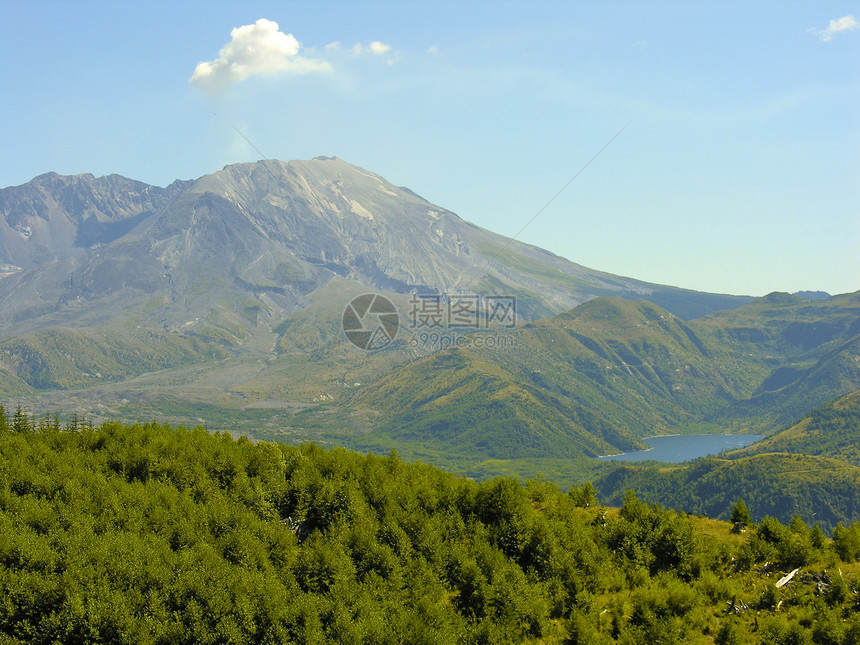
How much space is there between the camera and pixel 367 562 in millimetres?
68938

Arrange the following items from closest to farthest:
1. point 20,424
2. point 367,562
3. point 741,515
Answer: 1. point 367,562
2. point 741,515
3. point 20,424

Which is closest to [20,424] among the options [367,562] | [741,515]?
[367,562]

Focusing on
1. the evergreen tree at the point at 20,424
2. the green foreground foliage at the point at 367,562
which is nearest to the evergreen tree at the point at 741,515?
the green foreground foliage at the point at 367,562

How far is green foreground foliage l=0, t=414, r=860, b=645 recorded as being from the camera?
60.0 meters

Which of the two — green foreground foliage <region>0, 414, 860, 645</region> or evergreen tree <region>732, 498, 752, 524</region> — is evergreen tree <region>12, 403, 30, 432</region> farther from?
evergreen tree <region>732, 498, 752, 524</region>

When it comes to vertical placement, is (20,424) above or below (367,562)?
above

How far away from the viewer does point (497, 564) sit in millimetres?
67688

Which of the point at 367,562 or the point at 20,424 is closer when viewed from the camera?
the point at 367,562

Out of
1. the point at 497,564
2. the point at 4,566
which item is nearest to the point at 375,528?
the point at 497,564

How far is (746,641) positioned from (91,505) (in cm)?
6822

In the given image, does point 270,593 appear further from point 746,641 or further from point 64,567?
point 746,641

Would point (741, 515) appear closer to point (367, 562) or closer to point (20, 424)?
point (367, 562)

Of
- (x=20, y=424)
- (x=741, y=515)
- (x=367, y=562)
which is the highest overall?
(x=20, y=424)

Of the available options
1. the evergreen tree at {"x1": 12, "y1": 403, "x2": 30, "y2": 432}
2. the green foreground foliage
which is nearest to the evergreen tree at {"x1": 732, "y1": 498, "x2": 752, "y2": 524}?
the green foreground foliage
